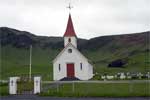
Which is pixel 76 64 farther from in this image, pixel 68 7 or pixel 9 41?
pixel 9 41

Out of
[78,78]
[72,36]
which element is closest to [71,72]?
[78,78]

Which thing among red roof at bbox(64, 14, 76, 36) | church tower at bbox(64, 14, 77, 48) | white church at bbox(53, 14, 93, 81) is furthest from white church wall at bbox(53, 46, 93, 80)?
red roof at bbox(64, 14, 76, 36)

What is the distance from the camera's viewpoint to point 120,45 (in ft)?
625

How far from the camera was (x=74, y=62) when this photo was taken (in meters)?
60.3

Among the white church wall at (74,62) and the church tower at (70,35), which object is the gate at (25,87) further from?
the church tower at (70,35)

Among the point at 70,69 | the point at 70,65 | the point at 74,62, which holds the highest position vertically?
the point at 74,62

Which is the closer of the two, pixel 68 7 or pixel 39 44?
pixel 68 7

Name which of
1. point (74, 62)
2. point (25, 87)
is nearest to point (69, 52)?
point (74, 62)

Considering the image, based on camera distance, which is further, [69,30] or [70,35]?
[69,30]

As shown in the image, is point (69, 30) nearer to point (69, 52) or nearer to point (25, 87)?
point (69, 52)

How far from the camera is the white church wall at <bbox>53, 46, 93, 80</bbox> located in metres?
60.2

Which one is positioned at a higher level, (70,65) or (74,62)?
(74,62)

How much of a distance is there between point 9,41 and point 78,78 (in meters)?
135

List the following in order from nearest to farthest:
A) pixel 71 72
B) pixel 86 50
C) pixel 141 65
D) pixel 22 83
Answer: pixel 22 83, pixel 71 72, pixel 141 65, pixel 86 50
